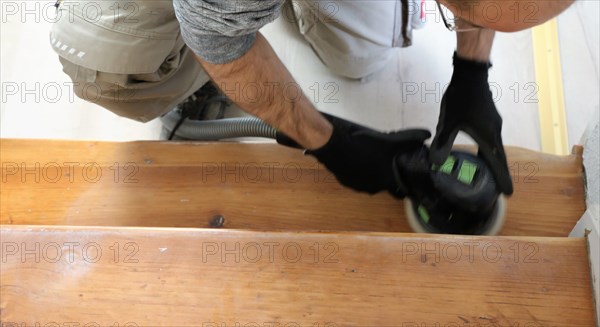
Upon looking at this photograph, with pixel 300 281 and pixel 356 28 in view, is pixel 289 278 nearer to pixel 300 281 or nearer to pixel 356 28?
pixel 300 281

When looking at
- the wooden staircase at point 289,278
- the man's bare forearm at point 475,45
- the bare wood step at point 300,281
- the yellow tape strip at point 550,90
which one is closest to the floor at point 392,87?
the yellow tape strip at point 550,90

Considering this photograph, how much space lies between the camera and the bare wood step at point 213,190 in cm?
109

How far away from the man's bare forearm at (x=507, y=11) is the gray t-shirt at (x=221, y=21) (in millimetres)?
290

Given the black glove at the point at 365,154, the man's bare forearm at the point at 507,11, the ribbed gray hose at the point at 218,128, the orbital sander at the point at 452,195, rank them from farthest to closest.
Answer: the ribbed gray hose at the point at 218,128 → the black glove at the point at 365,154 → the orbital sander at the point at 452,195 → the man's bare forearm at the point at 507,11

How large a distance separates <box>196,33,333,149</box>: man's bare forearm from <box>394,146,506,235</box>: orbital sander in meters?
0.20

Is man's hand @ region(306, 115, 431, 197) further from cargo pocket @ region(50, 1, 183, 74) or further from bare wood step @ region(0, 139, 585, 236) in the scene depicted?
cargo pocket @ region(50, 1, 183, 74)

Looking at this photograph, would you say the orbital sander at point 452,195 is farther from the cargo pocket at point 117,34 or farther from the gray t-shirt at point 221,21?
the cargo pocket at point 117,34

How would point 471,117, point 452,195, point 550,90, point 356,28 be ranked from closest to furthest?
point 452,195 < point 471,117 < point 356,28 < point 550,90

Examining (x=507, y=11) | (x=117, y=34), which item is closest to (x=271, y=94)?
(x=117, y=34)

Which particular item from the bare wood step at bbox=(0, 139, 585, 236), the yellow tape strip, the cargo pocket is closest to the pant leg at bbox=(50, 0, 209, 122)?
the cargo pocket

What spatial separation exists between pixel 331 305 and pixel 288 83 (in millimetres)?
499

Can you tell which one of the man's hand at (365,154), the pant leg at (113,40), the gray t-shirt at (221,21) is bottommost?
the man's hand at (365,154)

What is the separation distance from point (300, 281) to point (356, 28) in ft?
2.83

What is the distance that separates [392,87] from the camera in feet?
5.51
